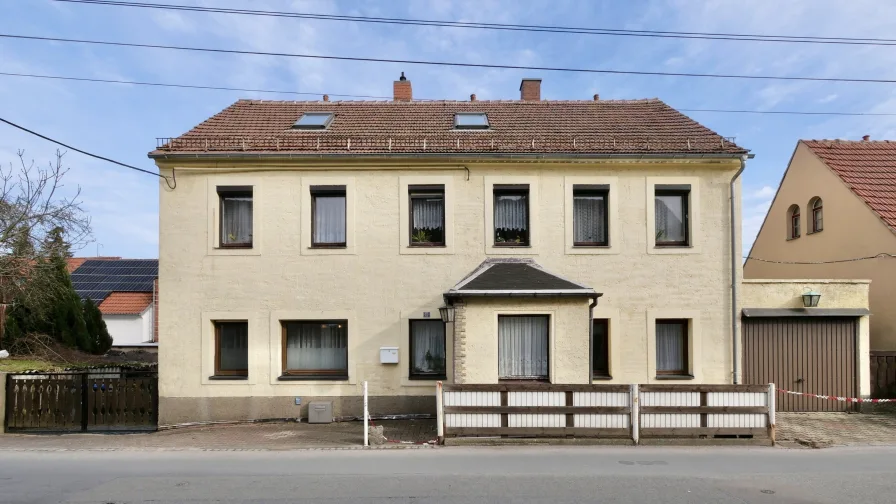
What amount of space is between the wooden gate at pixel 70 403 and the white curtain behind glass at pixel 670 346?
37.6ft

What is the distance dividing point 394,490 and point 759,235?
1885 cm

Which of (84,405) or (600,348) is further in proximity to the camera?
(600,348)

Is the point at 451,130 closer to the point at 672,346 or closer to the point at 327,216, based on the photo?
the point at 327,216

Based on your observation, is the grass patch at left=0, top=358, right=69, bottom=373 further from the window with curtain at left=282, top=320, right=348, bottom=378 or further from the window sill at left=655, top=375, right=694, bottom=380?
the window sill at left=655, top=375, right=694, bottom=380

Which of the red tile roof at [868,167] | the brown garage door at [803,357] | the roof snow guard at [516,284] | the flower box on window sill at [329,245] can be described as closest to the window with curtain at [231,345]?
the flower box on window sill at [329,245]

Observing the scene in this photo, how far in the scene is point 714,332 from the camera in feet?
38.7

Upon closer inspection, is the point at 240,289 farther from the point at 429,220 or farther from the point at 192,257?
the point at 429,220

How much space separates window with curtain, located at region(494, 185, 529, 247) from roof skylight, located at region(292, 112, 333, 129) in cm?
496

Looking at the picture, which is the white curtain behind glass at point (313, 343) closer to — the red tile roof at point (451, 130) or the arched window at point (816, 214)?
the red tile roof at point (451, 130)

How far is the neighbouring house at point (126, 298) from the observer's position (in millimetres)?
23766

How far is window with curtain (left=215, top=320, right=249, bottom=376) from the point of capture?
38.8 feet

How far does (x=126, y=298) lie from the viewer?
2464 cm

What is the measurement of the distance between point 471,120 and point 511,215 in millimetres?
3278

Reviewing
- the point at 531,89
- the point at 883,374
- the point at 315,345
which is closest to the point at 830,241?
the point at 883,374
